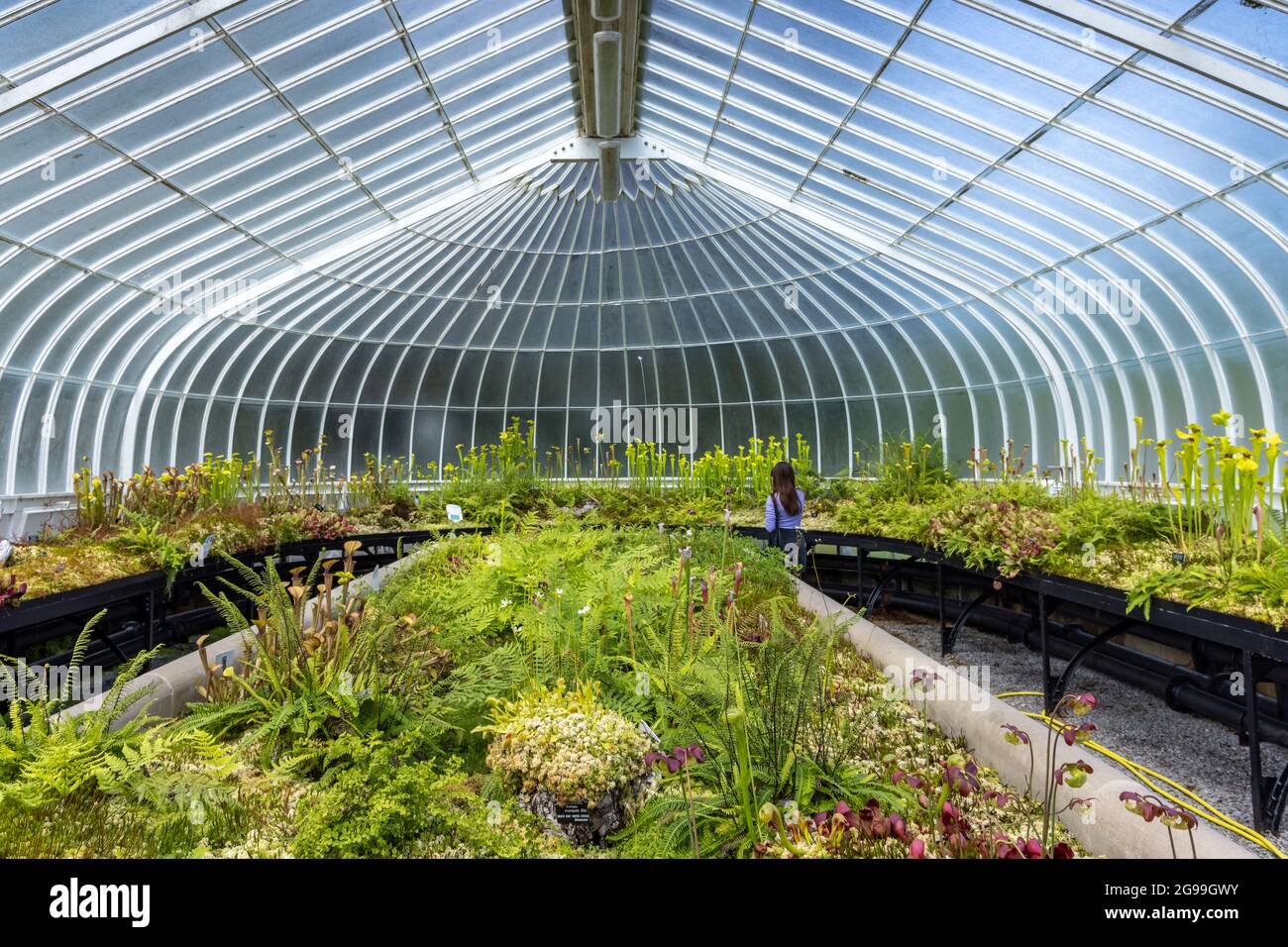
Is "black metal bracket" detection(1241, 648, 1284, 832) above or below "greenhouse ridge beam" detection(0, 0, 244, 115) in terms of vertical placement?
below

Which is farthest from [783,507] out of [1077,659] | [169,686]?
[169,686]

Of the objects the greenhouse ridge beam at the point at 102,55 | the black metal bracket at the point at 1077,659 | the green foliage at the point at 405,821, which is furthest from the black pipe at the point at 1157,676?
the greenhouse ridge beam at the point at 102,55

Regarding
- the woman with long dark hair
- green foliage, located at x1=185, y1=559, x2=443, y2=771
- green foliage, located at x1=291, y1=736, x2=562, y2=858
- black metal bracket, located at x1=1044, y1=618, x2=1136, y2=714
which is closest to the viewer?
green foliage, located at x1=291, y1=736, x2=562, y2=858

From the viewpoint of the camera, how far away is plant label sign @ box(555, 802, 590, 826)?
2580 millimetres

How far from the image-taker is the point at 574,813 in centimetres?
258

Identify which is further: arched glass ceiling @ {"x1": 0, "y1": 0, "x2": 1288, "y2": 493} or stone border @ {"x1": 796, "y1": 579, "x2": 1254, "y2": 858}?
arched glass ceiling @ {"x1": 0, "y1": 0, "x2": 1288, "y2": 493}

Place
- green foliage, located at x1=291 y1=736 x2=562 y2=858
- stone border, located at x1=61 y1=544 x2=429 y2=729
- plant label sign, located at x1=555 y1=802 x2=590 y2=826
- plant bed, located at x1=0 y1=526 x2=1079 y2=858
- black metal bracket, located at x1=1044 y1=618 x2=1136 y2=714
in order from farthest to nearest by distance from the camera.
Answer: black metal bracket, located at x1=1044 y1=618 x2=1136 y2=714, stone border, located at x1=61 y1=544 x2=429 y2=729, plant label sign, located at x1=555 y1=802 x2=590 y2=826, plant bed, located at x1=0 y1=526 x2=1079 y2=858, green foliage, located at x1=291 y1=736 x2=562 y2=858

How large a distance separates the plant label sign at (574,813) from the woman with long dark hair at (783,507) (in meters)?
5.70

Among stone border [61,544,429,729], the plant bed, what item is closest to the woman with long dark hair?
the plant bed

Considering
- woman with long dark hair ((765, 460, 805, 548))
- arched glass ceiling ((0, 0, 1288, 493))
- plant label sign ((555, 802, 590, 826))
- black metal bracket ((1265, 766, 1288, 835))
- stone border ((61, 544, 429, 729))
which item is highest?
arched glass ceiling ((0, 0, 1288, 493))

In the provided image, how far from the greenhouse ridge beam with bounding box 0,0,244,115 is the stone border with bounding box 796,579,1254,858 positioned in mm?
8158

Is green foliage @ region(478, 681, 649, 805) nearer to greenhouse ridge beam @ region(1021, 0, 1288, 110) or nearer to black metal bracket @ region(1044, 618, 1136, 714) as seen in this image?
black metal bracket @ region(1044, 618, 1136, 714)
